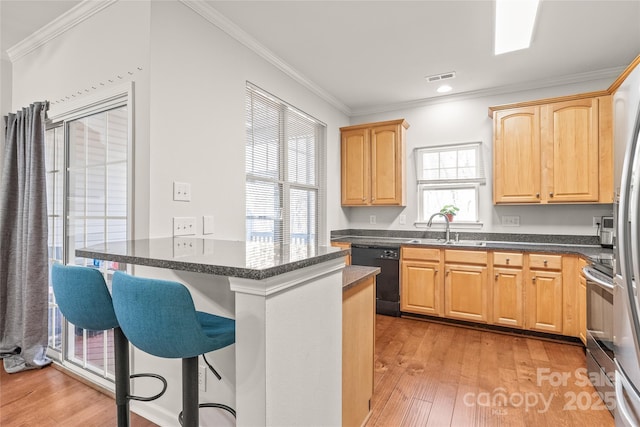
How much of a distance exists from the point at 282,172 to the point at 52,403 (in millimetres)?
2487

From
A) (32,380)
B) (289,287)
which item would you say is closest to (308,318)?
(289,287)

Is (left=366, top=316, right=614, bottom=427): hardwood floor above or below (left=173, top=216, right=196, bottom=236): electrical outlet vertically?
below

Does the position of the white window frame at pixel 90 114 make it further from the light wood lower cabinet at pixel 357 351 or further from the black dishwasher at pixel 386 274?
the black dishwasher at pixel 386 274

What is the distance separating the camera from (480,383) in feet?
7.50

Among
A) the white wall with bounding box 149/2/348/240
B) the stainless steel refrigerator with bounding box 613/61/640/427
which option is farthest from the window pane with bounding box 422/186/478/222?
the white wall with bounding box 149/2/348/240

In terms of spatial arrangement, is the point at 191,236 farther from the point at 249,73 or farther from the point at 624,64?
the point at 624,64

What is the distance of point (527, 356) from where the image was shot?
274cm

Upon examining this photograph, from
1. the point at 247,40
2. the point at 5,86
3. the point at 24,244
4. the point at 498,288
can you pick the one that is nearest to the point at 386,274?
the point at 498,288

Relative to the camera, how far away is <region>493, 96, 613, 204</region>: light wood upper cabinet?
3.00 m

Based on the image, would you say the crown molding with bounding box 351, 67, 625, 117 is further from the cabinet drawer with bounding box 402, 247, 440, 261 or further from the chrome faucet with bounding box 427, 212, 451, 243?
the cabinet drawer with bounding box 402, 247, 440, 261

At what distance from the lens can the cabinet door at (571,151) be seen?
9.95 feet

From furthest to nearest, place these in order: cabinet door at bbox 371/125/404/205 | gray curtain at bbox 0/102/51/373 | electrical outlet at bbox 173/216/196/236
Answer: cabinet door at bbox 371/125/404/205, gray curtain at bbox 0/102/51/373, electrical outlet at bbox 173/216/196/236

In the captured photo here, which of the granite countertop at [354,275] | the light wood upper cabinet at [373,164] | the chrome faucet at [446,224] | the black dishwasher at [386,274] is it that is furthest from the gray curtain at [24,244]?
the chrome faucet at [446,224]

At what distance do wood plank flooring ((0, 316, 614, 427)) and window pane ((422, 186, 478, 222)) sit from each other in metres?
1.57
